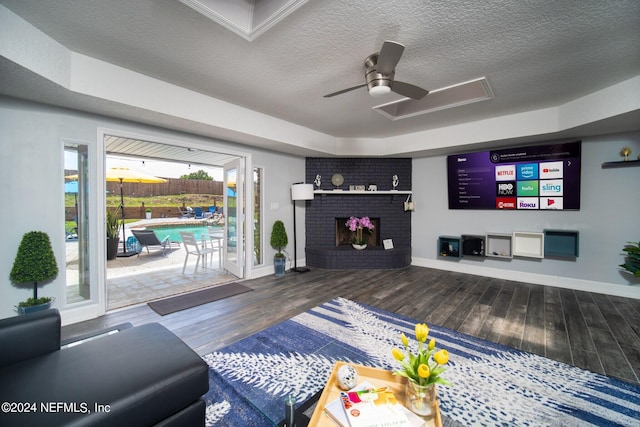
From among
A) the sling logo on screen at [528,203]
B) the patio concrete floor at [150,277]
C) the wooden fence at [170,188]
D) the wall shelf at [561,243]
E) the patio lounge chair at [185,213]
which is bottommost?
the patio concrete floor at [150,277]

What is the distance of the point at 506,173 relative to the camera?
441 centimetres

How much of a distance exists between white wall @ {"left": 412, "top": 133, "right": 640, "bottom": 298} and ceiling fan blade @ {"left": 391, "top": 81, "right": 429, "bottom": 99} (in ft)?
10.6

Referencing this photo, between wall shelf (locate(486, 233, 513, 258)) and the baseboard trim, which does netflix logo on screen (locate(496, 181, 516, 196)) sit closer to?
wall shelf (locate(486, 233, 513, 258))

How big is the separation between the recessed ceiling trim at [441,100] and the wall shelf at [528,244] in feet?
8.00

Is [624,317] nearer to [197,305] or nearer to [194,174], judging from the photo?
[197,305]

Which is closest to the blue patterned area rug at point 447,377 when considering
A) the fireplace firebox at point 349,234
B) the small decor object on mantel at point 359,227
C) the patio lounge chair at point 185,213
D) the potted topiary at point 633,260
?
the potted topiary at point 633,260

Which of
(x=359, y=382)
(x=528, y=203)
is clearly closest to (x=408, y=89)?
(x=359, y=382)

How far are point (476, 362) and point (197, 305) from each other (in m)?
3.05

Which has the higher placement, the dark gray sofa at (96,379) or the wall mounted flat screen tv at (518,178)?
the wall mounted flat screen tv at (518,178)

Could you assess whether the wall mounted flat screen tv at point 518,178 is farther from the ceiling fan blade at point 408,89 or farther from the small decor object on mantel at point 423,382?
the small decor object on mantel at point 423,382

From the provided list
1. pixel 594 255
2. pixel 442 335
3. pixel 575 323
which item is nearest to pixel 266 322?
pixel 442 335

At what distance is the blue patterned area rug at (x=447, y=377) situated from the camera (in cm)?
159

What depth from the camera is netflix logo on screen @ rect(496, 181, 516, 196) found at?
4.36m

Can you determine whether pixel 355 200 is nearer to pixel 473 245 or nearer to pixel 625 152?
pixel 473 245
